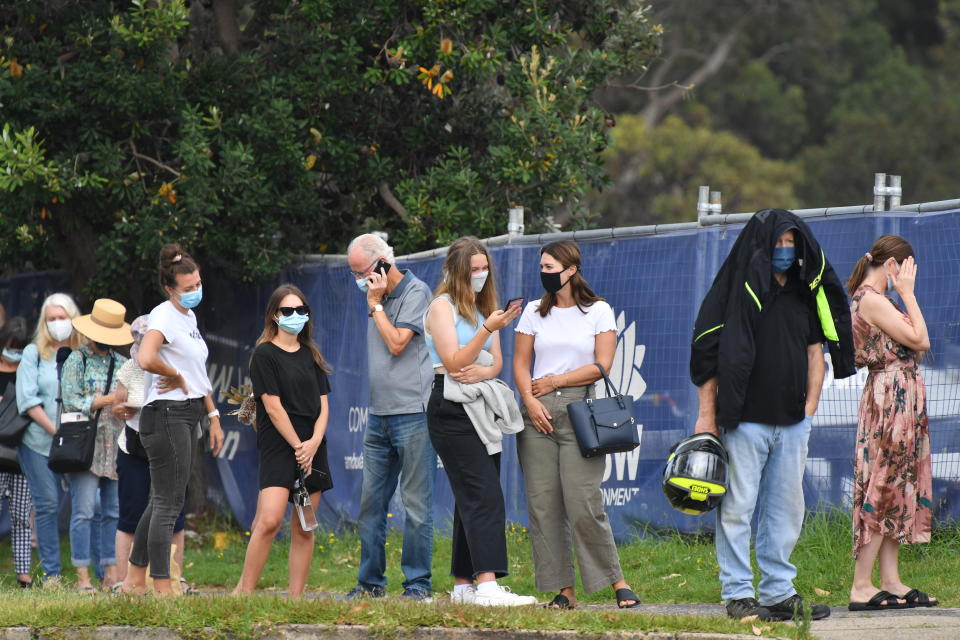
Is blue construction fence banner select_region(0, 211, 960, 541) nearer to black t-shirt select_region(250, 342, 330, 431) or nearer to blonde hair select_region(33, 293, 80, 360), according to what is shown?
black t-shirt select_region(250, 342, 330, 431)

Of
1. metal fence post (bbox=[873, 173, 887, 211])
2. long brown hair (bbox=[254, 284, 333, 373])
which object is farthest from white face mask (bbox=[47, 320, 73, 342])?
metal fence post (bbox=[873, 173, 887, 211])

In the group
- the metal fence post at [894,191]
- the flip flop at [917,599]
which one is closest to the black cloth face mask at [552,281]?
the metal fence post at [894,191]

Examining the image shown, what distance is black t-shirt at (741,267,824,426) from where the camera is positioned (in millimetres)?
6328

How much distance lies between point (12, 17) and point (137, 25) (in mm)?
1423

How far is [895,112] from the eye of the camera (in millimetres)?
37938

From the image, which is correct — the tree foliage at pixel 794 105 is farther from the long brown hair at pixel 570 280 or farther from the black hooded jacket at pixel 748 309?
the black hooded jacket at pixel 748 309

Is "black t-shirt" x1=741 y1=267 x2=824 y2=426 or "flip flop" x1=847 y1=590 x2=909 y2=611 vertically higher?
"black t-shirt" x1=741 y1=267 x2=824 y2=426

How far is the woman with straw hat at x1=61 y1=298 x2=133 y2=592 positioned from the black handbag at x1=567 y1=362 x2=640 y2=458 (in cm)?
355

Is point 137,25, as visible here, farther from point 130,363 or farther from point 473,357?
point 473,357

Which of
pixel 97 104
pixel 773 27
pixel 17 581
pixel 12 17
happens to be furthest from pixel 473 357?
pixel 773 27

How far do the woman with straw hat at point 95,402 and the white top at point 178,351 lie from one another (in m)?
1.53

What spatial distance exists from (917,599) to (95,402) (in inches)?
205

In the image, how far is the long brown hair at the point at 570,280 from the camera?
7.00 m

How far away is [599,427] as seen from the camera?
6.83 metres
